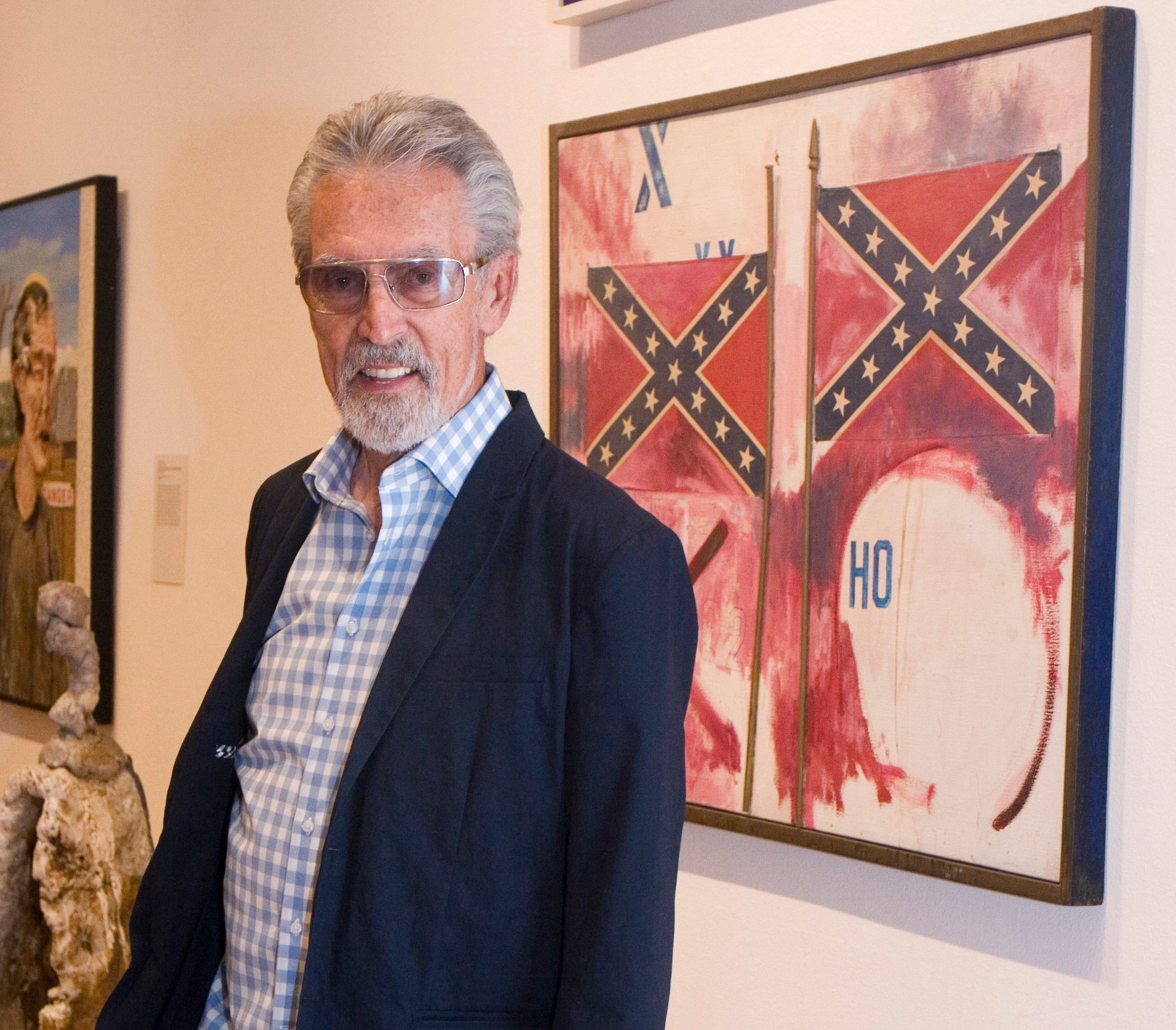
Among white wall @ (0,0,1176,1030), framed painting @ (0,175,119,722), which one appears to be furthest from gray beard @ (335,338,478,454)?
framed painting @ (0,175,119,722)

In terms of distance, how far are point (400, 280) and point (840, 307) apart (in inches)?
22.2

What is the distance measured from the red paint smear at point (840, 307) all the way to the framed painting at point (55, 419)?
6.26 ft

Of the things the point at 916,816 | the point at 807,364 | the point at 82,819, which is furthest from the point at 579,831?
the point at 82,819

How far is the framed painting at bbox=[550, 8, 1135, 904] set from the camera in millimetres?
1431

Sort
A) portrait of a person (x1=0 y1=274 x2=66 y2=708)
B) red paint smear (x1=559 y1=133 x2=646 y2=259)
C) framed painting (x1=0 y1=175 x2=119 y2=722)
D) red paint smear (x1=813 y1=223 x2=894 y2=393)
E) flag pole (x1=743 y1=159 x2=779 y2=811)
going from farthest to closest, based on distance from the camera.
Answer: portrait of a person (x1=0 y1=274 x2=66 y2=708) < framed painting (x1=0 y1=175 x2=119 y2=722) < red paint smear (x1=559 y1=133 x2=646 y2=259) < flag pole (x1=743 y1=159 x2=779 y2=811) < red paint smear (x1=813 y1=223 x2=894 y2=393)

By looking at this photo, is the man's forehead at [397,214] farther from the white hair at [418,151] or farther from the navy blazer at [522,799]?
the navy blazer at [522,799]

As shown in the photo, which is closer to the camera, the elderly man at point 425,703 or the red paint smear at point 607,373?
the elderly man at point 425,703

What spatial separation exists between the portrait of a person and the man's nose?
6.57 ft

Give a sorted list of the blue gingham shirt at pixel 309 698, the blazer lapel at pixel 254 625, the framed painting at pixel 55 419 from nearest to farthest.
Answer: the blue gingham shirt at pixel 309 698 → the blazer lapel at pixel 254 625 → the framed painting at pixel 55 419

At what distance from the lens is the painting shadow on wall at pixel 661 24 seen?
1.80m

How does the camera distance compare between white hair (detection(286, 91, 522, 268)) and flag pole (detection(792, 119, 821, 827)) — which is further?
flag pole (detection(792, 119, 821, 827))

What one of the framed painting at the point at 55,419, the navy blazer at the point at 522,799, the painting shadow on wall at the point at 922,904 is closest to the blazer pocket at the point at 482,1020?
the navy blazer at the point at 522,799

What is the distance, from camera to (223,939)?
56.0 inches

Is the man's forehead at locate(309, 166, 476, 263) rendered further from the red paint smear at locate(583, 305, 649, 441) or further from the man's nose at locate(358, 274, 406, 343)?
the red paint smear at locate(583, 305, 649, 441)
